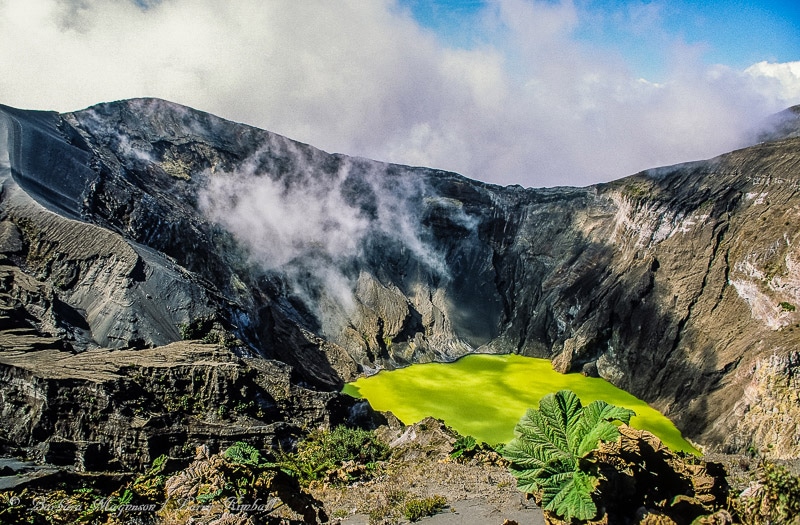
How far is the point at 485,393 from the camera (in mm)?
30609

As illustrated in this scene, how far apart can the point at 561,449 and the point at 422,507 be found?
4.22 meters

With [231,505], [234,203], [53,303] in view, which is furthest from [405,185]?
[231,505]

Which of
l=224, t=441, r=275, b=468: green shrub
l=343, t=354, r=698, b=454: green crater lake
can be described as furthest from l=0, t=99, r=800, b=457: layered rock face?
l=224, t=441, r=275, b=468: green shrub

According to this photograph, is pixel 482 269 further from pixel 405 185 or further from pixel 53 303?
pixel 53 303

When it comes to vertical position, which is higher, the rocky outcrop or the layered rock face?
the layered rock face

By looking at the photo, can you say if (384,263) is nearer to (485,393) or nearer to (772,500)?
(485,393)

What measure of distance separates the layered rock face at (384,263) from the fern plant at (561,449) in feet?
42.3

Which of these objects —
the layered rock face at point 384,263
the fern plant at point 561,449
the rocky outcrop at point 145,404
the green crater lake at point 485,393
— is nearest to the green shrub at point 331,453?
the rocky outcrop at point 145,404

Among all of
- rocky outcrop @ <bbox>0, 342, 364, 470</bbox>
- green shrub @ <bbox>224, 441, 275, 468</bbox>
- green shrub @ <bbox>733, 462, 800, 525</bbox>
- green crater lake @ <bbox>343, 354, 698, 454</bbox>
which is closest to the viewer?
green shrub @ <bbox>733, 462, 800, 525</bbox>

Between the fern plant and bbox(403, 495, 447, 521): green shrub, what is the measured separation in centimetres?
379

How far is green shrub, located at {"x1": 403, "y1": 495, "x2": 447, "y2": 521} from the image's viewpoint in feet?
31.0

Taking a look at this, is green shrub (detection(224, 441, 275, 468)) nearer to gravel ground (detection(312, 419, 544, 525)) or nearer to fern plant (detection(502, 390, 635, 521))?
gravel ground (detection(312, 419, 544, 525))

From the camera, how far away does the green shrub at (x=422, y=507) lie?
9.45 m

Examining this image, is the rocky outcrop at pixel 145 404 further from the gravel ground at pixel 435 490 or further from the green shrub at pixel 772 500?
the green shrub at pixel 772 500
